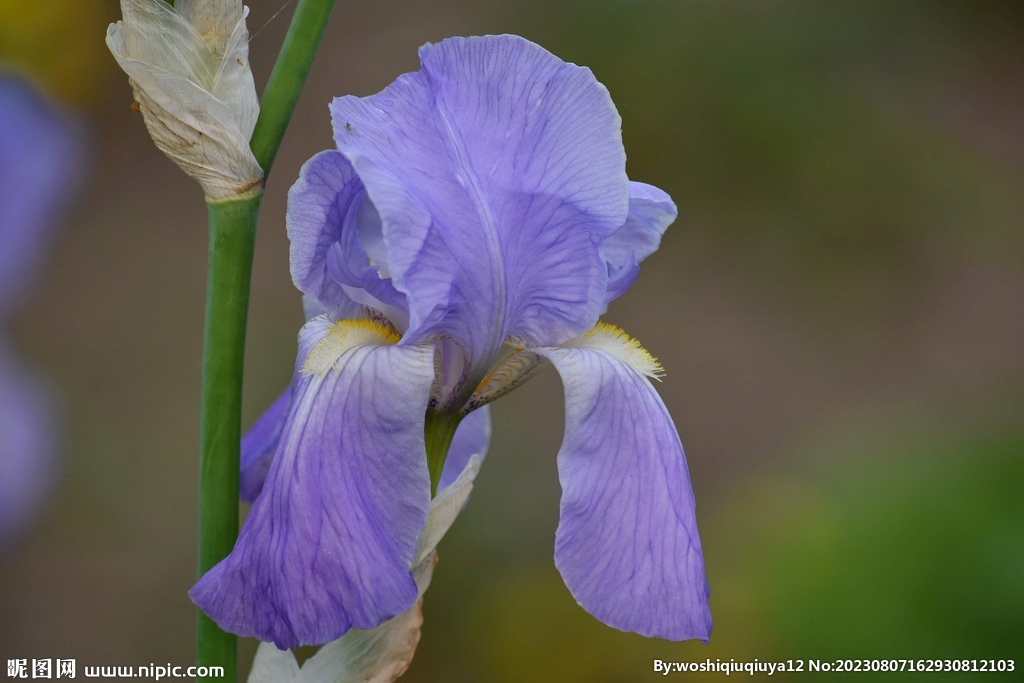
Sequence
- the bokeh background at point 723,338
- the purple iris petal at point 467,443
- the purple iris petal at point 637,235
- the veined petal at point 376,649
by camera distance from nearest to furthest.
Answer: the veined petal at point 376,649, the purple iris petal at point 637,235, the purple iris petal at point 467,443, the bokeh background at point 723,338

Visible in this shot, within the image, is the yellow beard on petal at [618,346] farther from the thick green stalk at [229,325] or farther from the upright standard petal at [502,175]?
the thick green stalk at [229,325]

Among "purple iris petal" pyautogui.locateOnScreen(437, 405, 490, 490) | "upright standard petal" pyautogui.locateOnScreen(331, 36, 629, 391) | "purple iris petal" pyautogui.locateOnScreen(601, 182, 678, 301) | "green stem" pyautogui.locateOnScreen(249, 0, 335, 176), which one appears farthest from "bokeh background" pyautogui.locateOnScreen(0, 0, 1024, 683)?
"green stem" pyautogui.locateOnScreen(249, 0, 335, 176)

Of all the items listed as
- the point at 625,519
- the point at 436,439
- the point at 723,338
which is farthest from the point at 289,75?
the point at 723,338

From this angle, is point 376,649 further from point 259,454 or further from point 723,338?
point 723,338

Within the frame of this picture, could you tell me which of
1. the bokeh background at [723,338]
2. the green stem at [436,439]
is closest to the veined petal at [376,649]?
the green stem at [436,439]

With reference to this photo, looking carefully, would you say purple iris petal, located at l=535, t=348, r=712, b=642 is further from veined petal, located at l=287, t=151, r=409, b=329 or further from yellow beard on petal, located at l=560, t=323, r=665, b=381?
veined petal, located at l=287, t=151, r=409, b=329

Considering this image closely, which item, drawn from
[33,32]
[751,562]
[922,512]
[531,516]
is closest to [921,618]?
[922,512]
